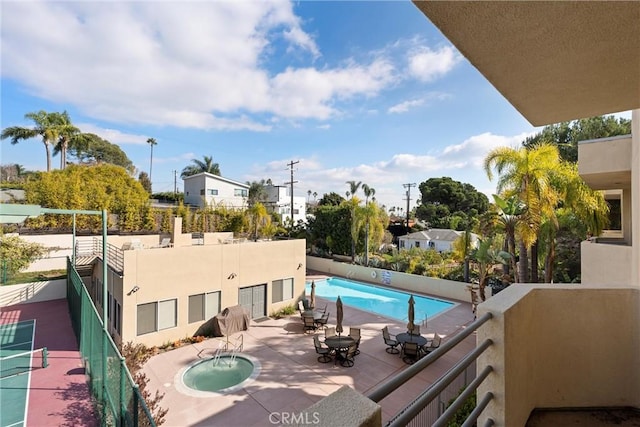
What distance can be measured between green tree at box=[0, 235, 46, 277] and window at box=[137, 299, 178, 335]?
10746 mm

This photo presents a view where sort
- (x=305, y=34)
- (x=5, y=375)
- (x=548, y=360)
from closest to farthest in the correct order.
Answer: (x=548, y=360) < (x=5, y=375) < (x=305, y=34)

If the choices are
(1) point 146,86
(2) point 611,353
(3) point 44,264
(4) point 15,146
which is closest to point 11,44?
(1) point 146,86

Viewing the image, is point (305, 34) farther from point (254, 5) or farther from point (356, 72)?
point (254, 5)

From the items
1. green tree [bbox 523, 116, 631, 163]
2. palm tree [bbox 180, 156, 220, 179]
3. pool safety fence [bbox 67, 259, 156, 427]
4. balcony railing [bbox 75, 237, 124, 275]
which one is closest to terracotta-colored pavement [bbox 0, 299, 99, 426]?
pool safety fence [bbox 67, 259, 156, 427]

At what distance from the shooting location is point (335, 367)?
10219mm

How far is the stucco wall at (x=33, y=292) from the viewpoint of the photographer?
16344 millimetres

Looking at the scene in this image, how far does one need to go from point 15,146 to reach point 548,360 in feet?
160

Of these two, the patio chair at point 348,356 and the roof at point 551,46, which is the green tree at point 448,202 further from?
the roof at point 551,46

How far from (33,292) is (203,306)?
11815 millimetres

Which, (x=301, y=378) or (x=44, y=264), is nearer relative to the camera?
(x=301, y=378)

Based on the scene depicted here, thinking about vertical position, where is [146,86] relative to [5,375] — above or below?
above

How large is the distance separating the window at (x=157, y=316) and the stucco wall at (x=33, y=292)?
10.1 meters

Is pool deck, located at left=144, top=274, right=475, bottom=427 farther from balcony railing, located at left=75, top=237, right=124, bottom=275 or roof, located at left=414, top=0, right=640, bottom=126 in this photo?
roof, located at left=414, top=0, right=640, bottom=126

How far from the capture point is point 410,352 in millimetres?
10633
